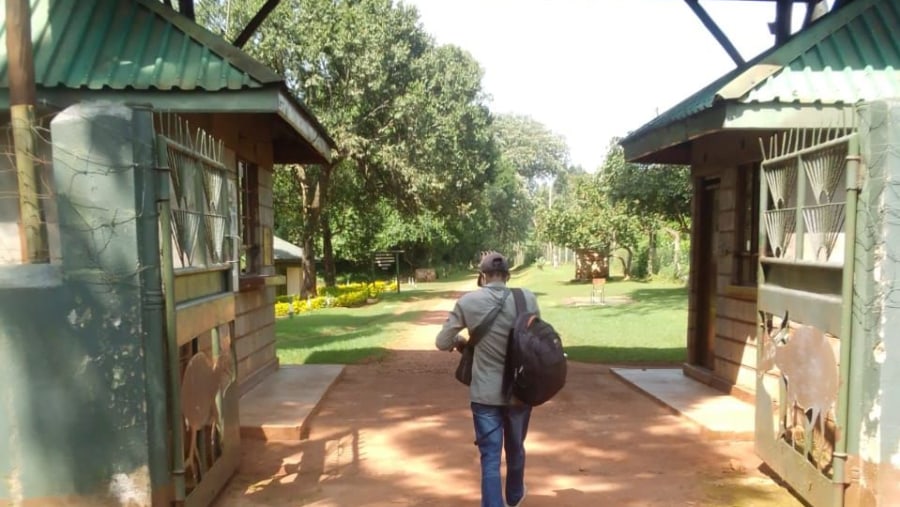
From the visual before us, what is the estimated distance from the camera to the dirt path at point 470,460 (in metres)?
4.70

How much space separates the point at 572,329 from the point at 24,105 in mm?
13186

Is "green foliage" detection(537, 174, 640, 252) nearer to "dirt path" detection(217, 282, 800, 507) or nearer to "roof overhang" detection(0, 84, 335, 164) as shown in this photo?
"dirt path" detection(217, 282, 800, 507)

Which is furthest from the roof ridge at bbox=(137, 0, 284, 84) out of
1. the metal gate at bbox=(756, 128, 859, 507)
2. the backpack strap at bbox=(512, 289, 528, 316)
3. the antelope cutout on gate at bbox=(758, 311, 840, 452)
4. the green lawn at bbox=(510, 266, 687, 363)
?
the green lawn at bbox=(510, 266, 687, 363)

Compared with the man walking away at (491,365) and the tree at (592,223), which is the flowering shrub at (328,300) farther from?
the man walking away at (491,365)

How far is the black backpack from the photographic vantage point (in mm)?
3660

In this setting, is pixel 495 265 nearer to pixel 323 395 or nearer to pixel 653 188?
pixel 323 395

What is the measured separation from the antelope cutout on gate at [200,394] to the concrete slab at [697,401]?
14.3 ft

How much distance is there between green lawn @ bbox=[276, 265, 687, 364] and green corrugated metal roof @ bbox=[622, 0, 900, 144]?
585cm

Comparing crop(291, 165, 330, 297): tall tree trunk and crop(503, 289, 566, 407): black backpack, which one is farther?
crop(291, 165, 330, 297): tall tree trunk

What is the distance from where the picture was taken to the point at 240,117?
746 cm

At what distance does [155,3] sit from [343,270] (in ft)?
122

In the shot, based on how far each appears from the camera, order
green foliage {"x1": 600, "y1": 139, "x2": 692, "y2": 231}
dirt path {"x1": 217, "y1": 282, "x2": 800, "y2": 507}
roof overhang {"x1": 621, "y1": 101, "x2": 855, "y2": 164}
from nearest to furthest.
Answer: dirt path {"x1": 217, "y1": 282, "x2": 800, "y2": 507}
roof overhang {"x1": 621, "y1": 101, "x2": 855, "y2": 164}
green foliage {"x1": 600, "y1": 139, "x2": 692, "y2": 231}

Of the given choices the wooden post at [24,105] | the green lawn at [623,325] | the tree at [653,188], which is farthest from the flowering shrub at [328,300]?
the wooden post at [24,105]

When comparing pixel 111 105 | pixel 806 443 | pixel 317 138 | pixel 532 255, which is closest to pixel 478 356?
pixel 806 443
